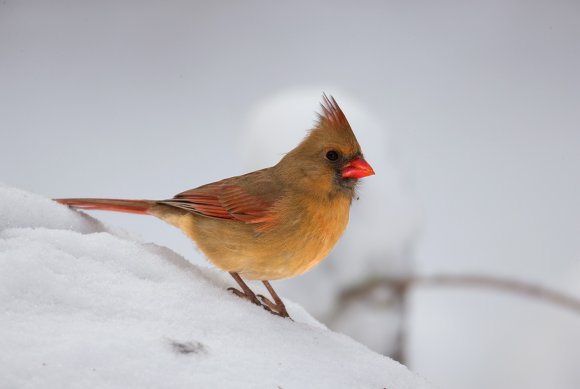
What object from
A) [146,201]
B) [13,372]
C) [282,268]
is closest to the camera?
[13,372]

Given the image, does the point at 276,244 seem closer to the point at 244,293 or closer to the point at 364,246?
the point at 244,293

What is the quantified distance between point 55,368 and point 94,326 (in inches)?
4.7

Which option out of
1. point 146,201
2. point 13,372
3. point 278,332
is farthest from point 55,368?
point 146,201

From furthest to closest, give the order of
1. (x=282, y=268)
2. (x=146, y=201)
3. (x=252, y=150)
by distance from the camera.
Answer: (x=252, y=150)
(x=146, y=201)
(x=282, y=268)

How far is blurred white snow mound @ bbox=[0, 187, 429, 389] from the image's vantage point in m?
1.00

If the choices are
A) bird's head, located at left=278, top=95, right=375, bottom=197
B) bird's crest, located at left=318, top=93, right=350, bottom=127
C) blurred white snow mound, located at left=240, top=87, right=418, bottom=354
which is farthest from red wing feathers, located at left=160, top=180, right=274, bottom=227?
blurred white snow mound, located at left=240, top=87, right=418, bottom=354

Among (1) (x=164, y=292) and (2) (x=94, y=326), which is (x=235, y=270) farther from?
(2) (x=94, y=326)

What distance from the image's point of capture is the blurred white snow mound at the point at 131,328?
1.00 metres

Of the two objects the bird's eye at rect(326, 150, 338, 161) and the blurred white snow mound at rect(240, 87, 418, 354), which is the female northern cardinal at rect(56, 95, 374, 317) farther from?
the blurred white snow mound at rect(240, 87, 418, 354)

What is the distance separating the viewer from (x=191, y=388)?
102 centimetres

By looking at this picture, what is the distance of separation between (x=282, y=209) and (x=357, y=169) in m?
0.18

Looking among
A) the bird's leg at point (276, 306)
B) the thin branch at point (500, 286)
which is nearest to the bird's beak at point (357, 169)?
the bird's leg at point (276, 306)

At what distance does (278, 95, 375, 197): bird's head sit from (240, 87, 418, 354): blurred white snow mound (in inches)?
27.0

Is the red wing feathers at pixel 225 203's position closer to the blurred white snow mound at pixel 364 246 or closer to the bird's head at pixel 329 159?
the bird's head at pixel 329 159
